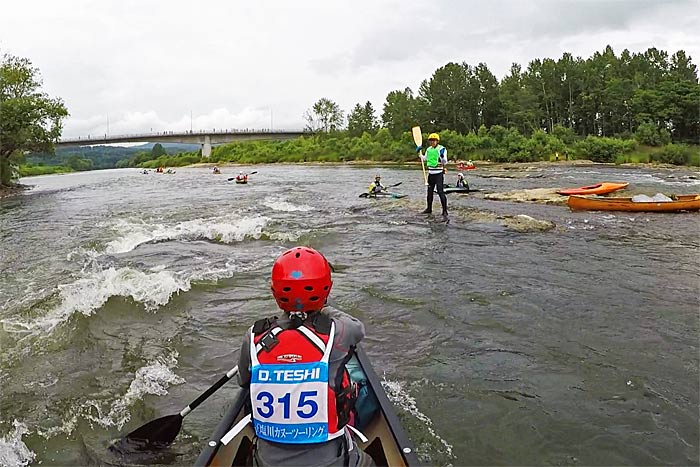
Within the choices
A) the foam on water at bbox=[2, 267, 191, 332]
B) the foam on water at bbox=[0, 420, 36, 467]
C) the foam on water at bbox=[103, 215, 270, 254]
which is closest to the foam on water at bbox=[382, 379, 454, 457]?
the foam on water at bbox=[0, 420, 36, 467]

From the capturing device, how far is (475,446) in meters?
4.17

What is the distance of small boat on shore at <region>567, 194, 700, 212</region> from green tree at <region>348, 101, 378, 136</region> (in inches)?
3011

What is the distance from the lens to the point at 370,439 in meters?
3.46

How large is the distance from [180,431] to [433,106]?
77265mm

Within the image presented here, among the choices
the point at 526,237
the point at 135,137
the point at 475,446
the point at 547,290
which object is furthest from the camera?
the point at 135,137

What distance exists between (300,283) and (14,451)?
328cm

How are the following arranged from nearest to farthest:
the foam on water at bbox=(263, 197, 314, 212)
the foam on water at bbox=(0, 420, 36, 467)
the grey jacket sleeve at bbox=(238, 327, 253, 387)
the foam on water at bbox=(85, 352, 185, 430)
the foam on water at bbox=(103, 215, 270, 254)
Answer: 1. the grey jacket sleeve at bbox=(238, 327, 253, 387)
2. the foam on water at bbox=(0, 420, 36, 467)
3. the foam on water at bbox=(85, 352, 185, 430)
4. the foam on water at bbox=(103, 215, 270, 254)
5. the foam on water at bbox=(263, 197, 314, 212)

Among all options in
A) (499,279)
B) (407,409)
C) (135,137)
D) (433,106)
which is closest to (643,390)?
(407,409)

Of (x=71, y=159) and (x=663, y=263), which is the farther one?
(x=71, y=159)

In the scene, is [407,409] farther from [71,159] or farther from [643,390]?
[71,159]

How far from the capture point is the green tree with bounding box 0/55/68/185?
33594 millimetres

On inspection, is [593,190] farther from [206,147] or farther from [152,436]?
[206,147]

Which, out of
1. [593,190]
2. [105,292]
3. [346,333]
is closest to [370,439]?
[346,333]

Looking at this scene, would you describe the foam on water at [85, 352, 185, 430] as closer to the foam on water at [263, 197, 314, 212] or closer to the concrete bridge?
the foam on water at [263, 197, 314, 212]
